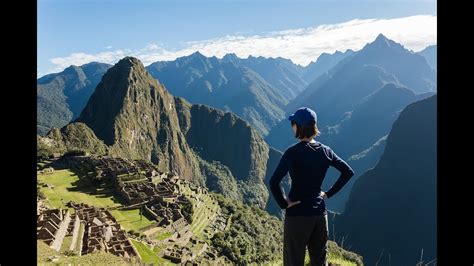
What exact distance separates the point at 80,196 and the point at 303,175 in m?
44.4

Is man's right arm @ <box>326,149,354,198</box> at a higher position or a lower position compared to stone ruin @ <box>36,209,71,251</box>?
higher

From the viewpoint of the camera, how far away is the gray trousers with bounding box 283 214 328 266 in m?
4.77


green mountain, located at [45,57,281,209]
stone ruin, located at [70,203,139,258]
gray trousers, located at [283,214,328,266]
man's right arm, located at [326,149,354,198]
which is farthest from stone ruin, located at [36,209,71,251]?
green mountain, located at [45,57,281,209]

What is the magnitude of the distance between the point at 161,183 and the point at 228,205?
1461 centimetres

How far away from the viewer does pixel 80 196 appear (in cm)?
4491

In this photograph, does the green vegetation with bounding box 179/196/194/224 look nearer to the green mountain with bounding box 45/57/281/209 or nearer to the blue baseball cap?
the blue baseball cap

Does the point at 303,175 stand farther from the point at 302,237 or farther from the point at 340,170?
the point at 302,237

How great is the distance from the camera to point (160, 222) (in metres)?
41.9

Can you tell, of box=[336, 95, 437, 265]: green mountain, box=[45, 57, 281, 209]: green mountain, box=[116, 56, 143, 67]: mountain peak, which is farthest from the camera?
box=[116, 56, 143, 67]: mountain peak

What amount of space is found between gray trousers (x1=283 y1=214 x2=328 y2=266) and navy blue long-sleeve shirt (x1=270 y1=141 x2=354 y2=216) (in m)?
0.08

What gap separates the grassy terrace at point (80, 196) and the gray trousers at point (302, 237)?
1366 inches

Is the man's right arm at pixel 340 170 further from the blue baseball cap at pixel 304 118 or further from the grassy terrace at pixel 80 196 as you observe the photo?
the grassy terrace at pixel 80 196
